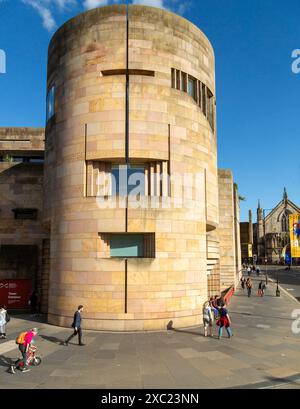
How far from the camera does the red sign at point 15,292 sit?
76.8 ft

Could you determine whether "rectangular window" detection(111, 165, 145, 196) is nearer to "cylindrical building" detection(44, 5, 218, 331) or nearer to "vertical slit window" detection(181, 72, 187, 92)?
"cylindrical building" detection(44, 5, 218, 331)

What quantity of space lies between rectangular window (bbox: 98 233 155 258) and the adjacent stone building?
57 millimetres

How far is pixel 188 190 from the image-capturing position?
1964cm

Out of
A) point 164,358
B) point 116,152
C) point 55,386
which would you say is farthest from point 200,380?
point 116,152

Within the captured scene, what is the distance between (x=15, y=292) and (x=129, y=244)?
34.1ft

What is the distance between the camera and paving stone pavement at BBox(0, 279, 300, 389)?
10047 millimetres

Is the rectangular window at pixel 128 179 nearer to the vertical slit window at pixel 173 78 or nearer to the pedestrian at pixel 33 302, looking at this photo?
the vertical slit window at pixel 173 78

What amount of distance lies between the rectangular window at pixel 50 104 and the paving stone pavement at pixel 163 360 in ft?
44.3

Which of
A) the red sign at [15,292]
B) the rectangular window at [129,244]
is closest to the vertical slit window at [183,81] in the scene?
the rectangular window at [129,244]

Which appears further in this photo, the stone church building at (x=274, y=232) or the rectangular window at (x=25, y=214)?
the stone church building at (x=274, y=232)

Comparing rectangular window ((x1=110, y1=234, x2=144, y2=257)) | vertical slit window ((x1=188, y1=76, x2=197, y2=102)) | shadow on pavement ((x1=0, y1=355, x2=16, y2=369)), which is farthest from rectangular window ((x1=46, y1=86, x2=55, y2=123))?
shadow on pavement ((x1=0, y1=355, x2=16, y2=369))

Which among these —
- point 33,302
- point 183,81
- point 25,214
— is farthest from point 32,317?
point 183,81

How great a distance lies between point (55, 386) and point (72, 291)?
8.72m

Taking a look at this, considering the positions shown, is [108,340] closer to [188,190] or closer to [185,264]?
[185,264]
